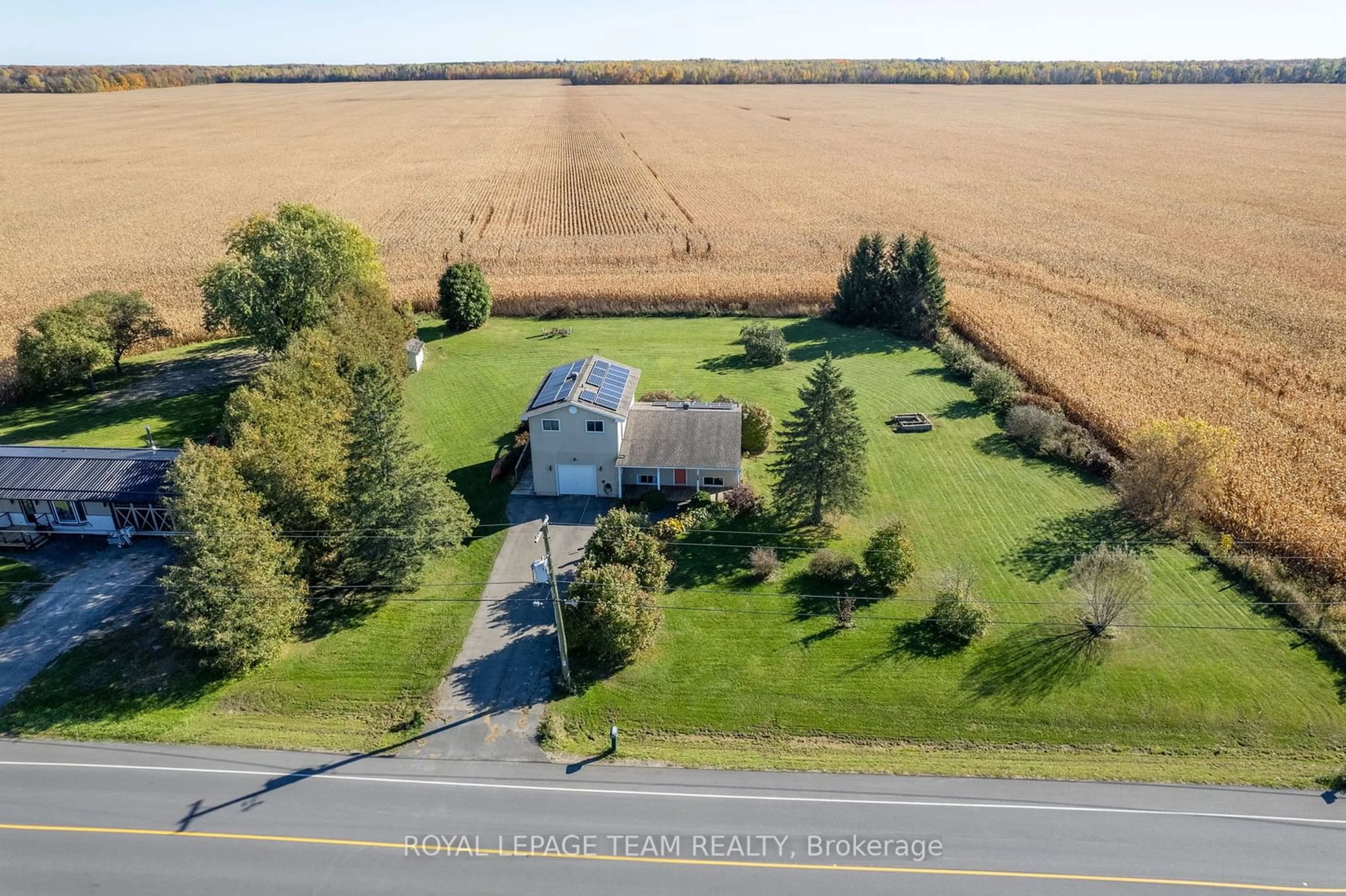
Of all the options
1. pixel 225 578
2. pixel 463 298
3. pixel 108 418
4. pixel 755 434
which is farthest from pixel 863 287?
pixel 108 418

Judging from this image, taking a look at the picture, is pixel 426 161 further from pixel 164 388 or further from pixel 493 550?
pixel 493 550

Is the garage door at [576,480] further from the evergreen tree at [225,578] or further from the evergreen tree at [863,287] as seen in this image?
the evergreen tree at [863,287]

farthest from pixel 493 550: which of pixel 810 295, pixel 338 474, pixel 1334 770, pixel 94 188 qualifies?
pixel 94 188

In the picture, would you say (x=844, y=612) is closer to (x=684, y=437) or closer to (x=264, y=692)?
(x=684, y=437)

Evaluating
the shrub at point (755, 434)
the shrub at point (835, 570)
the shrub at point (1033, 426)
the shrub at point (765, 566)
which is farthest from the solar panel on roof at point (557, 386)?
the shrub at point (1033, 426)

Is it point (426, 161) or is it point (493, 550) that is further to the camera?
point (426, 161)

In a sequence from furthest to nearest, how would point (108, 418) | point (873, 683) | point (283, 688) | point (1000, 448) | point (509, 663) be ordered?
1. point (108, 418)
2. point (1000, 448)
3. point (509, 663)
4. point (283, 688)
5. point (873, 683)
